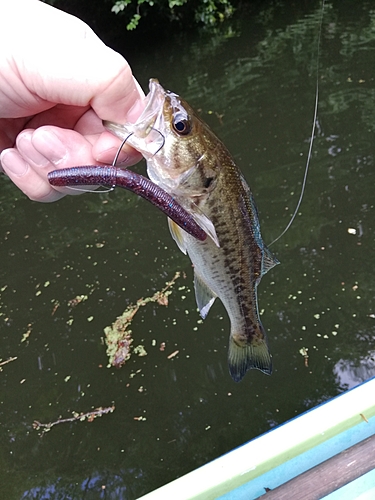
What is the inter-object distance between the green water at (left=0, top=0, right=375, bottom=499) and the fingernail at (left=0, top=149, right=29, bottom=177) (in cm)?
237

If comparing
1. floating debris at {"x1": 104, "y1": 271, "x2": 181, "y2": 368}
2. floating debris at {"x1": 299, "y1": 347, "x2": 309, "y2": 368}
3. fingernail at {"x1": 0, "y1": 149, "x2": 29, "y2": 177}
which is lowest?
floating debris at {"x1": 299, "y1": 347, "x2": 309, "y2": 368}

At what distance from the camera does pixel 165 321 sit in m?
4.04

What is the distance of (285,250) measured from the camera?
4.48 m

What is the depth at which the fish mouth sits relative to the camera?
1.41 metres

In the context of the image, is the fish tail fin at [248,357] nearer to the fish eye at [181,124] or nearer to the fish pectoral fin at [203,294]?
the fish pectoral fin at [203,294]

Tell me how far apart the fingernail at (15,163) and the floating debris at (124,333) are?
249cm

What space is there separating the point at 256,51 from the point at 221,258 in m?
10.6

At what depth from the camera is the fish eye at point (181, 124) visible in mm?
1426

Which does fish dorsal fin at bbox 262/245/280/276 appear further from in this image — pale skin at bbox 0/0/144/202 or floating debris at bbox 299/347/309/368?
floating debris at bbox 299/347/309/368

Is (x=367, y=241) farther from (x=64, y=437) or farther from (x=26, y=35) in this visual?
(x=26, y=35)

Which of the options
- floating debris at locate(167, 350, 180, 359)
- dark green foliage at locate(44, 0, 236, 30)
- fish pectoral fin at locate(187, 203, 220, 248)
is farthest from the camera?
dark green foliage at locate(44, 0, 236, 30)

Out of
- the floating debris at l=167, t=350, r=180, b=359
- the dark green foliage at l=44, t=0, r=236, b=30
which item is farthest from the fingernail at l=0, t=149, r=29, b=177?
the dark green foliage at l=44, t=0, r=236, b=30

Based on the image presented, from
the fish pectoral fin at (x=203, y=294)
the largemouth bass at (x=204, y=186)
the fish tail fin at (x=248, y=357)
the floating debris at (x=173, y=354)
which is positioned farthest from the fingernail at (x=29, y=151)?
the floating debris at (x=173, y=354)

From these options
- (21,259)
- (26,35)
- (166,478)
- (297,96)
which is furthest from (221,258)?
(297,96)
